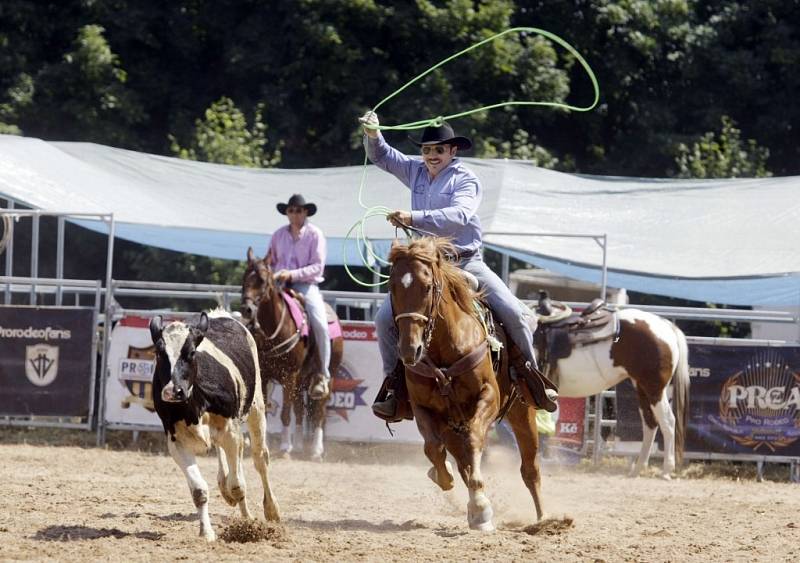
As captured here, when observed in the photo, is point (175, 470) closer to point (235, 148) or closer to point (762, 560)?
point (762, 560)

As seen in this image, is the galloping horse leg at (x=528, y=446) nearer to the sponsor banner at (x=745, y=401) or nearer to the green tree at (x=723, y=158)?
the sponsor banner at (x=745, y=401)

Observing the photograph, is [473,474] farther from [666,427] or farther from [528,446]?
[666,427]

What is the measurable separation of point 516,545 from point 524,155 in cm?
1646

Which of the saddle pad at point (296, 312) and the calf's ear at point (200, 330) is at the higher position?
the saddle pad at point (296, 312)

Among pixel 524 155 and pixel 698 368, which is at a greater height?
pixel 524 155

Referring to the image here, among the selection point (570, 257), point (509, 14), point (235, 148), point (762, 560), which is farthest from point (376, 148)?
point (509, 14)

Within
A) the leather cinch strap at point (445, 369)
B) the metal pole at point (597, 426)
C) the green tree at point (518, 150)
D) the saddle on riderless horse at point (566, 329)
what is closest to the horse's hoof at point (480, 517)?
the leather cinch strap at point (445, 369)

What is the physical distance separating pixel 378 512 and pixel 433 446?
6.79ft

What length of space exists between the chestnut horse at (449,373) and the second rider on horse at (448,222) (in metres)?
0.26

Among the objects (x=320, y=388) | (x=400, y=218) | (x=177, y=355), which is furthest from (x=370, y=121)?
(x=320, y=388)

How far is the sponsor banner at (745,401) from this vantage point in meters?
13.2

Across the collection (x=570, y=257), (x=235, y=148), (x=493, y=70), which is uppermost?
(x=493, y=70)

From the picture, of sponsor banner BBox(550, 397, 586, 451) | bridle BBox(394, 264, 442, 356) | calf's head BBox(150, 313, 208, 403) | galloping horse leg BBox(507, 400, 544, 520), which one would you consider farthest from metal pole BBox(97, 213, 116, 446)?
bridle BBox(394, 264, 442, 356)

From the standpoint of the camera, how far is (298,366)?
43.0 ft
